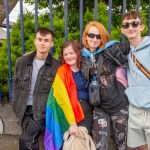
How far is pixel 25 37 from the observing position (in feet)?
15.1

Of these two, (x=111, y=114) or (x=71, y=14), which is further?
(x=71, y=14)

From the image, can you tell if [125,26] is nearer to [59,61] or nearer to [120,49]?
[120,49]

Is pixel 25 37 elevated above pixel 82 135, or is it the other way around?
pixel 25 37

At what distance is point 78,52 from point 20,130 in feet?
3.64

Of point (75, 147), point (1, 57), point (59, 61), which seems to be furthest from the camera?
point (1, 57)

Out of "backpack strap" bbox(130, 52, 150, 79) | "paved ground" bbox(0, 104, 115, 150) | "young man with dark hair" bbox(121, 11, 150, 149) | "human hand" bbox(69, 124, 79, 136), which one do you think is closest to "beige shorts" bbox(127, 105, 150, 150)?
"young man with dark hair" bbox(121, 11, 150, 149)

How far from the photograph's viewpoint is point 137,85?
3635mm

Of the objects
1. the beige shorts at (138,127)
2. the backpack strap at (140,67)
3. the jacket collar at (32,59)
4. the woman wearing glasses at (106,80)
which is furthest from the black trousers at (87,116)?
the backpack strap at (140,67)

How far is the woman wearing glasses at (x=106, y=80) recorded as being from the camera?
370 cm

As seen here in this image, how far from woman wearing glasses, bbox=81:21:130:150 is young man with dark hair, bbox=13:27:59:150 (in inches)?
15.3

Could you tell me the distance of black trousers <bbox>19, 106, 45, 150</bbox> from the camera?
377 centimetres

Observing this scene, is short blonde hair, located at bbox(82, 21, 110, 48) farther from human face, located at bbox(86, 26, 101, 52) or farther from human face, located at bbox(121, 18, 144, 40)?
human face, located at bbox(121, 18, 144, 40)

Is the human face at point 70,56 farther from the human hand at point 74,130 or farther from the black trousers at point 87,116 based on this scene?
the human hand at point 74,130

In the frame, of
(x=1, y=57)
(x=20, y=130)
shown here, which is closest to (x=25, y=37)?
(x=1, y=57)
